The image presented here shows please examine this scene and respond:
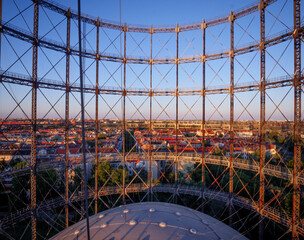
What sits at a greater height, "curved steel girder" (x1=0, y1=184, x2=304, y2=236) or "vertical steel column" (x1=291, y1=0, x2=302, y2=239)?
"vertical steel column" (x1=291, y1=0, x2=302, y2=239)

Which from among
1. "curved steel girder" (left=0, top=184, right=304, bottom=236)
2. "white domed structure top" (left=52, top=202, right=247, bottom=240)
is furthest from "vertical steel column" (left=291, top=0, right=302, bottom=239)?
"white domed structure top" (left=52, top=202, right=247, bottom=240)

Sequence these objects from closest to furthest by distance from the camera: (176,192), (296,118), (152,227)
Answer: (152,227)
(296,118)
(176,192)

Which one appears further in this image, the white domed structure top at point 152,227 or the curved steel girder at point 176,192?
the curved steel girder at point 176,192

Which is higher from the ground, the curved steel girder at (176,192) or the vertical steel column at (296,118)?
the vertical steel column at (296,118)

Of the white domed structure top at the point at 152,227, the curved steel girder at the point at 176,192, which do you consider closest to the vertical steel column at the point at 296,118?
the curved steel girder at the point at 176,192

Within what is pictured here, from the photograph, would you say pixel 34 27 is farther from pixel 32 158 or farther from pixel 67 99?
pixel 32 158

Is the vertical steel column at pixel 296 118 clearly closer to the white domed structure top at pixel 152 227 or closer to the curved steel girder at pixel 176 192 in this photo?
the curved steel girder at pixel 176 192

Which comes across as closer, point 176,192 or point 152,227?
point 152,227

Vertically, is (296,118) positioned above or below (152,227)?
above

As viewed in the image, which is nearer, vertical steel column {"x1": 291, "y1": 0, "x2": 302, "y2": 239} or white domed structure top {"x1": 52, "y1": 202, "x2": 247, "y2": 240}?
white domed structure top {"x1": 52, "y1": 202, "x2": 247, "y2": 240}

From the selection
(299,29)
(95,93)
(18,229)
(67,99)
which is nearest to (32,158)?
(67,99)

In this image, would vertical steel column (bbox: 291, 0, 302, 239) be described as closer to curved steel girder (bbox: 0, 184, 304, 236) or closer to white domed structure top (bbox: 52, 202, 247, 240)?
→ curved steel girder (bbox: 0, 184, 304, 236)
